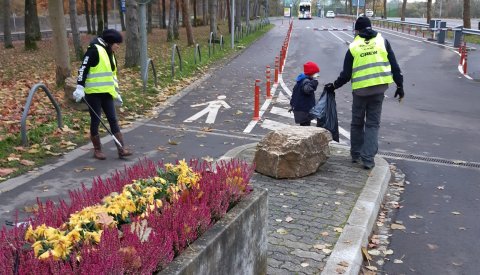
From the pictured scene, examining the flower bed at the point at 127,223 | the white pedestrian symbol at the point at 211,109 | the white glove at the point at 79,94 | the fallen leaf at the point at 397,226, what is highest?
the white glove at the point at 79,94

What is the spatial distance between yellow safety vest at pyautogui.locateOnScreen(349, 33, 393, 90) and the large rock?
0.97m

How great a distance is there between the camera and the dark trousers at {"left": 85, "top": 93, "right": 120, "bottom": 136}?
7523 millimetres

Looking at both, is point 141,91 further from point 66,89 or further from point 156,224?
point 156,224

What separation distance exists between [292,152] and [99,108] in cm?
304

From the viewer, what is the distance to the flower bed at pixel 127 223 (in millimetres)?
2615

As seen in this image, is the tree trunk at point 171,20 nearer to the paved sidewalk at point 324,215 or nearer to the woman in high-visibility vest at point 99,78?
the woman in high-visibility vest at point 99,78

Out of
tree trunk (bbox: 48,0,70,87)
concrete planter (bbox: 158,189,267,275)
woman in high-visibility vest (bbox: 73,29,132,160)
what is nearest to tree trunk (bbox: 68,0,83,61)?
tree trunk (bbox: 48,0,70,87)

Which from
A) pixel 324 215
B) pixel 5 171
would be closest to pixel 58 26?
pixel 5 171

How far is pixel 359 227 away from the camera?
208 inches

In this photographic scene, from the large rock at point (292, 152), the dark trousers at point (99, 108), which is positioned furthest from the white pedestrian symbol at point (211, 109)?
the large rock at point (292, 152)

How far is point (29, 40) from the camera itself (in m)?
28.4

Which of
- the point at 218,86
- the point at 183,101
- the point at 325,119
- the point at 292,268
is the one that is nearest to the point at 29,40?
the point at 218,86

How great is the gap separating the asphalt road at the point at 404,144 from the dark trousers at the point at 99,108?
0.51 m

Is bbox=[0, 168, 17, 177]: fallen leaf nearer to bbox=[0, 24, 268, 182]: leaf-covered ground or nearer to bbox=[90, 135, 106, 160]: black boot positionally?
bbox=[0, 24, 268, 182]: leaf-covered ground
